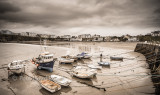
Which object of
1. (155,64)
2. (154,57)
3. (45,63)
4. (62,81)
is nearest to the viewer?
(62,81)

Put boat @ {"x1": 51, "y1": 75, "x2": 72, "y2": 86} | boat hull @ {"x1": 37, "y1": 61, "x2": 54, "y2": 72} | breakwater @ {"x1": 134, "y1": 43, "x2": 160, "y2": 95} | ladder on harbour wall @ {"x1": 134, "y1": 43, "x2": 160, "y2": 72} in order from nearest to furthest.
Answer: breakwater @ {"x1": 134, "y1": 43, "x2": 160, "y2": 95} < boat @ {"x1": 51, "y1": 75, "x2": 72, "y2": 86} < ladder on harbour wall @ {"x1": 134, "y1": 43, "x2": 160, "y2": 72} < boat hull @ {"x1": 37, "y1": 61, "x2": 54, "y2": 72}

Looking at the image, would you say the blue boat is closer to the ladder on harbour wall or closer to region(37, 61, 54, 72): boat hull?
region(37, 61, 54, 72): boat hull

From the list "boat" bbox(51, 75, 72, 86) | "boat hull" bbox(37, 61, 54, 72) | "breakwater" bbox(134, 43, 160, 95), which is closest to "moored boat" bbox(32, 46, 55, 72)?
"boat hull" bbox(37, 61, 54, 72)

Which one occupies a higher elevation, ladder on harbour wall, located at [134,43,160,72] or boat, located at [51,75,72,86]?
ladder on harbour wall, located at [134,43,160,72]

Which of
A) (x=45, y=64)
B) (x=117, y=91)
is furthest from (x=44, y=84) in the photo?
(x=117, y=91)

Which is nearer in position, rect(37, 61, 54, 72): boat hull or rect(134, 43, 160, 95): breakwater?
rect(134, 43, 160, 95): breakwater

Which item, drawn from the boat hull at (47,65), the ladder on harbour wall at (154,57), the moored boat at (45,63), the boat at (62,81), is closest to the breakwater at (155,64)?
the ladder on harbour wall at (154,57)

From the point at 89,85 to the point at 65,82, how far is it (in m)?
3.99

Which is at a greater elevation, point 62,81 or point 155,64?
point 155,64

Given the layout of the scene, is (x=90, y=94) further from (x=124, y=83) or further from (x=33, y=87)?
(x=33, y=87)

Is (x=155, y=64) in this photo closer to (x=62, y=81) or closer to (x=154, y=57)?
(x=154, y=57)

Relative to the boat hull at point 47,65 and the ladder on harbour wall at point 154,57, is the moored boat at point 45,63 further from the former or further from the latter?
the ladder on harbour wall at point 154,57

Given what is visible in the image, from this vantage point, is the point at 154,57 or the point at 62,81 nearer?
the point at 62,81

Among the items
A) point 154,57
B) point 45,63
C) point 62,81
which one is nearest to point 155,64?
point 154,57
